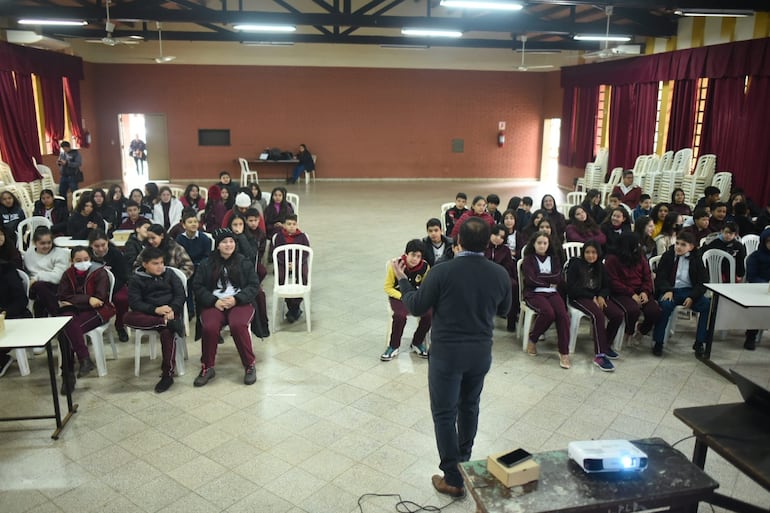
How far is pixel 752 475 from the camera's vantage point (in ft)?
7.74

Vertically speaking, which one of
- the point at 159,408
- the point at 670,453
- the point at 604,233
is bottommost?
the point at 159,408

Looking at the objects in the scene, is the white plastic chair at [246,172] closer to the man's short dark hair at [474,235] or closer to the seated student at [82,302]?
the seated student at [82,302]

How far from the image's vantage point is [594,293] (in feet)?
16.7

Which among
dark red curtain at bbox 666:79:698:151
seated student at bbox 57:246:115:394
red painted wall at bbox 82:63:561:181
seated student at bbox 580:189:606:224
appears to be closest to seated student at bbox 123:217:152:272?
seated student at bbox 57:246:115:394

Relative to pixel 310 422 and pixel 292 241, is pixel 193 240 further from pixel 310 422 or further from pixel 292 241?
pixel 310 422

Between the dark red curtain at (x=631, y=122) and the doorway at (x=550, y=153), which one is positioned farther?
the doorway at (x=550, y=153)

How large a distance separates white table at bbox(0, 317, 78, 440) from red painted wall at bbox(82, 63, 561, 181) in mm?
12856

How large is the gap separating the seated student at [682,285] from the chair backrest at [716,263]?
301 millimetres

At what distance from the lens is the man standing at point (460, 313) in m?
2.81

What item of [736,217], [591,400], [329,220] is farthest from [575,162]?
[591,400]

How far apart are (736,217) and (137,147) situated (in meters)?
15.5

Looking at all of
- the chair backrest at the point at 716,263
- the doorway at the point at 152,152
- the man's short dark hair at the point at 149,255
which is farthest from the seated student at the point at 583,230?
the doorway at the point at 152,152

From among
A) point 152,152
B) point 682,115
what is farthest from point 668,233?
point 152,152

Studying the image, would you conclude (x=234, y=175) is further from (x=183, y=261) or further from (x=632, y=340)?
(x=632, y=340)
